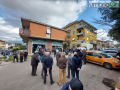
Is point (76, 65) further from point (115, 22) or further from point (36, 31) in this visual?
point (36, 31)

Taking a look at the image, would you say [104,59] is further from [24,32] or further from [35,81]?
[24,32]

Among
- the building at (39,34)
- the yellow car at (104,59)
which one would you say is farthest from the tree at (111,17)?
the building at (39,34)

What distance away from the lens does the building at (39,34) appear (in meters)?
11.9

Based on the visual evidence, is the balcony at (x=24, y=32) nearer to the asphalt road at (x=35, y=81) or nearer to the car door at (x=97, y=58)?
the asphalt road at (x=35, y=81)

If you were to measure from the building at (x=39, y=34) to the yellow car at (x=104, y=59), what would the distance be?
1082 cm

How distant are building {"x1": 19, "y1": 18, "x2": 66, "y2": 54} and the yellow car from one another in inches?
426

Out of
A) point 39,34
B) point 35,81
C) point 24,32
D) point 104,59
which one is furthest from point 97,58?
point 24,32

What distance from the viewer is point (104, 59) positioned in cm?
532

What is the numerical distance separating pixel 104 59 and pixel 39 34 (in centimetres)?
1284

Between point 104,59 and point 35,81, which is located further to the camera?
point 104,59

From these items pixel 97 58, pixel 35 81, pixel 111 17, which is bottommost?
pixel 35 81

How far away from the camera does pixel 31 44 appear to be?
12.6m

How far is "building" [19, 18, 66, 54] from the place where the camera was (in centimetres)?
1190

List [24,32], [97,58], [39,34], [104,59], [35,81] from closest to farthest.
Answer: [35,81]
[104,59]
[97,58]
[24,32]
[39,34]
